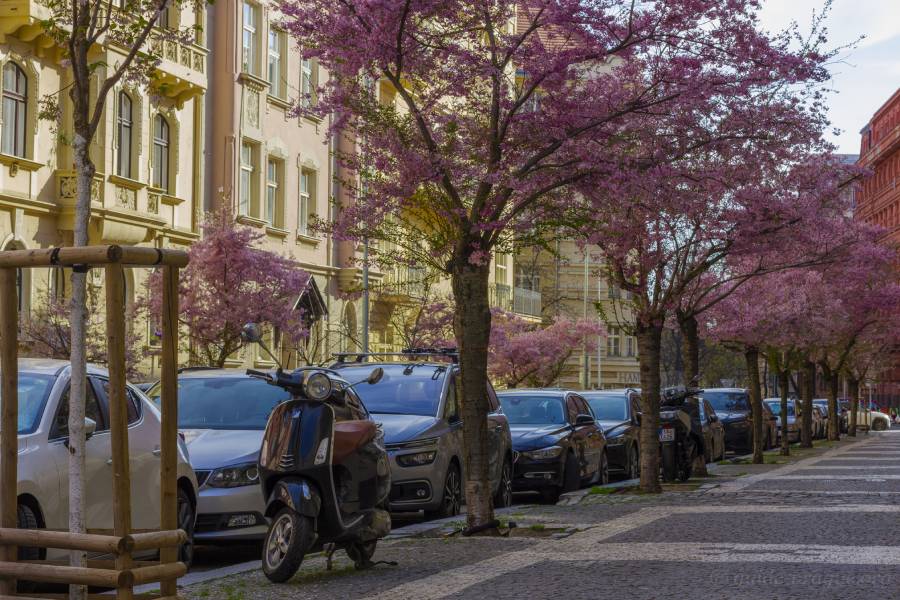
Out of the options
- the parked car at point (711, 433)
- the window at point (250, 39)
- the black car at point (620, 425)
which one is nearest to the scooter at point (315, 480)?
the black car at point (620, 425)

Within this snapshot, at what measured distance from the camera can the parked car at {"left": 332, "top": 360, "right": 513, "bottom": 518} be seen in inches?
627

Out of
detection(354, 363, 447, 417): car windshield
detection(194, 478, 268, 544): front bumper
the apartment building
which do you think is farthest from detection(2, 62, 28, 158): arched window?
detection(194, 478, 268, 544): front bumper

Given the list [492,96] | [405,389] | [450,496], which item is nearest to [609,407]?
[405,389]

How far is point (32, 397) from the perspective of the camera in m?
10.3

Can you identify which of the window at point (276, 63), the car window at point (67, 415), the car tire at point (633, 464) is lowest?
the car tire at point (633, 464)

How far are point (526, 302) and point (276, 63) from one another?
30504mm

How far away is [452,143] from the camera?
599 inches

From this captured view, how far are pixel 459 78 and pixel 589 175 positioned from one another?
1.53m

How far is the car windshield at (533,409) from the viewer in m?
22.3

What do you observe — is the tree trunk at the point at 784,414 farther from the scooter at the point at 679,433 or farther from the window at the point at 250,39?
the window at the point at 250,39

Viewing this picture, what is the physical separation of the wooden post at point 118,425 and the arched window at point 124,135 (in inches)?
1039

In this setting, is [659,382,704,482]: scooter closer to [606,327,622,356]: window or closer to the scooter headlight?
the scooter headlight

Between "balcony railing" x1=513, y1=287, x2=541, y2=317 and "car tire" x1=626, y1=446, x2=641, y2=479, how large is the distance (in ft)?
135

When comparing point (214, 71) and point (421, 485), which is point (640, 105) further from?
point (214, 71)
